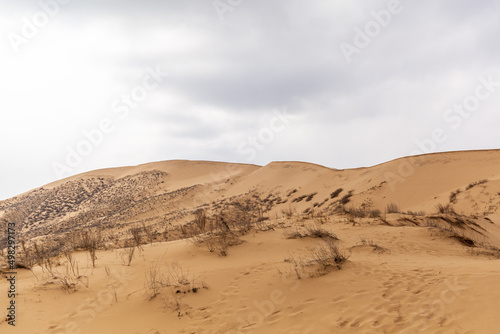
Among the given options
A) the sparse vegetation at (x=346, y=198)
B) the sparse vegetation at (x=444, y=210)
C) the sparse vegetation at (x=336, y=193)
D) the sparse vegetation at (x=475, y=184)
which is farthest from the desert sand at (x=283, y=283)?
the sparse vegetation at (x=336, y=193)

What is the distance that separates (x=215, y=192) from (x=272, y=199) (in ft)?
47.1

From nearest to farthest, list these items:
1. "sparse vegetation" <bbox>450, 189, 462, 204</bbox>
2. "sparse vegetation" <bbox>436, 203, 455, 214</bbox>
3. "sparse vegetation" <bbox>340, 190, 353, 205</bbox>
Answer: "sparse vegetation" <bbox>436, 203, 455, 214</bbox>
"sparse vegetation" <bbox>450, 189, 462, 204</bbox>
"sparse vegetation" <bbox>340, 190, 353, 205</bbox>

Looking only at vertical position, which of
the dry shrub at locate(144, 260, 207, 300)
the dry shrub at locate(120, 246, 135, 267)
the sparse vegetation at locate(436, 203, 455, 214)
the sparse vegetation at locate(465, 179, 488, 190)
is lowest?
the sparse vegetation at locate(436, 203, 455, 214)

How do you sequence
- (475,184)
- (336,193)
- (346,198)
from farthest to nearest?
(336,193) < (346,198) < (475,184)

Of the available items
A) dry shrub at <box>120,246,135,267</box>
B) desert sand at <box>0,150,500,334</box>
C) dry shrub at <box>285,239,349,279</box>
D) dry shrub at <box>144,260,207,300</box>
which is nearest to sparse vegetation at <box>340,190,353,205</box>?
desert sand at <box>0,150,500,334</box>

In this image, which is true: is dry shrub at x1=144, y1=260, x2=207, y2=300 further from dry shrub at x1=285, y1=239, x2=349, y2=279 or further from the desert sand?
dry shrub at x1=285, y1=239, x2=349, y2=279

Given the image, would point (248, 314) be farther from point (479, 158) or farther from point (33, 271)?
point (479, 158)

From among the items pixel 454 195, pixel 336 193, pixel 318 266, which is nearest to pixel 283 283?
pixel 318 266

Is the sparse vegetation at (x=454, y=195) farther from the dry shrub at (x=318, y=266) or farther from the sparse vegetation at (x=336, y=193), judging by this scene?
the dry shrub at (x=318, y=266)

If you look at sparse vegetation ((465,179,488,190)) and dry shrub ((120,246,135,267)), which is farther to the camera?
sparse vegetation ((465,179,488,190))

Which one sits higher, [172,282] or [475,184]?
[475,184]

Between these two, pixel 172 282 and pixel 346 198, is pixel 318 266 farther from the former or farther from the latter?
pixel 346 198

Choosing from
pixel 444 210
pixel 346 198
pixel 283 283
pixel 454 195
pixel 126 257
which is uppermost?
pixel 346 198

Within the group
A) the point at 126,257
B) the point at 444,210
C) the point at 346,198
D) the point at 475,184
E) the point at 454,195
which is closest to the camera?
the point at 126,257
